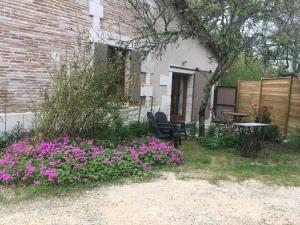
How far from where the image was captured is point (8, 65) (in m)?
7.24

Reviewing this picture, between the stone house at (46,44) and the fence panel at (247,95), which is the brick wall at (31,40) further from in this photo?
the fence panel at (247,95)

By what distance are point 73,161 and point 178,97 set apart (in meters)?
7.89

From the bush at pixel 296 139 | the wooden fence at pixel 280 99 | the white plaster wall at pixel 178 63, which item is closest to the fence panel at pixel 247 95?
the wooden fence at pixel 280 99

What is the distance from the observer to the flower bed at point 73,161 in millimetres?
5281

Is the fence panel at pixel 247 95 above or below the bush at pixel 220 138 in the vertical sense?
above

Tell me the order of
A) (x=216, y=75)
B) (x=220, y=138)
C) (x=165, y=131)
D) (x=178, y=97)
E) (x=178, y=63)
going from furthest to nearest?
(x=178, y=97), (x=178, y=63), (x=216, y=75), (x=220, y=138), (x=165, y=131)

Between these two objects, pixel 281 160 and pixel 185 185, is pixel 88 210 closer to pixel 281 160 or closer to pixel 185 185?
pixel 185 185

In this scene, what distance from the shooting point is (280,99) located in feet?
39.5

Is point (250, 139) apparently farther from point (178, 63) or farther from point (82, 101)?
point (178, 63)

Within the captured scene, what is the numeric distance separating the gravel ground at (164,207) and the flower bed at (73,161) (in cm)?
45

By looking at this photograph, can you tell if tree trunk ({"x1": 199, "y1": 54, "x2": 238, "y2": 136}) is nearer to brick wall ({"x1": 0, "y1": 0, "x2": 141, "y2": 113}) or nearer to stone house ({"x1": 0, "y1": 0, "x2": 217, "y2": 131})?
stone house ({"x1": 0, "y1": 0, "x2": 217, "y2": 131})

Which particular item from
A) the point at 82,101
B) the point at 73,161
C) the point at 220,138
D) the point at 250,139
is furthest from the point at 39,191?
the point at 220,138

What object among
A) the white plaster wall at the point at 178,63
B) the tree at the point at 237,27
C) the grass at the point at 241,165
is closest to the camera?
the grass at the point at 241,165

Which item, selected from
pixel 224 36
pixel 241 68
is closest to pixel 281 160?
pixel 224 36
